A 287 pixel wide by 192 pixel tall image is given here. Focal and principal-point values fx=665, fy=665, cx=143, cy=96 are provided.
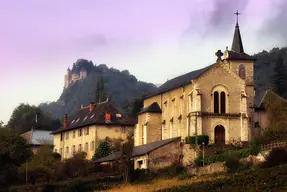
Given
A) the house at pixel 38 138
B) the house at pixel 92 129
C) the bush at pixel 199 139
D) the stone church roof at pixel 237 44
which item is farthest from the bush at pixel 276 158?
the house at pixel 38 138

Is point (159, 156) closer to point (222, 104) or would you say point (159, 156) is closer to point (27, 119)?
point (222, 104)

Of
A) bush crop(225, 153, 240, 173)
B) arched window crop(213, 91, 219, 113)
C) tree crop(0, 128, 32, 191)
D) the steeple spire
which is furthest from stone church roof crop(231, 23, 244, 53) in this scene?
tree crop(0, 128, 32, 191)

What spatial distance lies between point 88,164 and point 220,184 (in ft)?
82.9

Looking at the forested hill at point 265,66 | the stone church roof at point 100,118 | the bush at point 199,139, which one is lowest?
the bush at point 199,139

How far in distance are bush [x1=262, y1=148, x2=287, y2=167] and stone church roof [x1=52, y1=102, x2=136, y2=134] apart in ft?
121

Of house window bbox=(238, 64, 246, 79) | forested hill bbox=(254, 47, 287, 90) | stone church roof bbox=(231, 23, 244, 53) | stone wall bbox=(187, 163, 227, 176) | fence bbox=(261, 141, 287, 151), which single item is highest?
forested hill bbox=(254, 47, 287, 90)

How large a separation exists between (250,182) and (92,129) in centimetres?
4117

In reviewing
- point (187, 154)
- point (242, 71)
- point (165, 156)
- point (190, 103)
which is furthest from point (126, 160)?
point (242, 71)

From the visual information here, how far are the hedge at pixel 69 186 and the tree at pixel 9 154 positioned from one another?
1.92m

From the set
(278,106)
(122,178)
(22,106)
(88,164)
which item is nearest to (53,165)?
(88,164)

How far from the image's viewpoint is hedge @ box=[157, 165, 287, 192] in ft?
152

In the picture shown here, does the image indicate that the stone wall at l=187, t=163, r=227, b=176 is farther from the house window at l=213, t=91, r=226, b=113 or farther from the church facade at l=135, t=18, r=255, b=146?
the house window at l=213, t=91, r=226, b=113

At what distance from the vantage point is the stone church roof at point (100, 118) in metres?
87.4

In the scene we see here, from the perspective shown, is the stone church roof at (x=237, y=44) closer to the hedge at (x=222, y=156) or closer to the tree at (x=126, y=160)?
the tree at (x=126, y=160)
